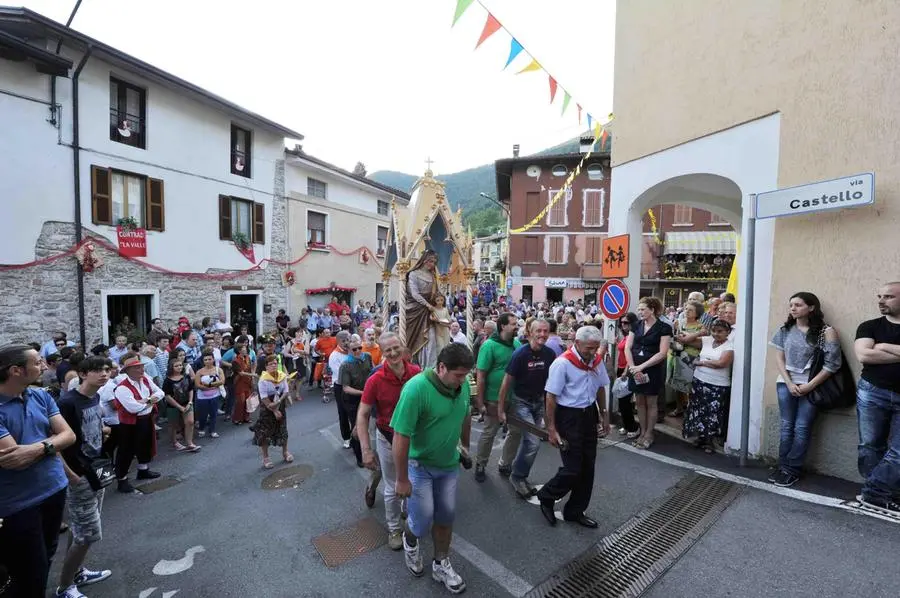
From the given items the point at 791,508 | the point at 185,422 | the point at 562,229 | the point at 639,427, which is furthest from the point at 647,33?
the point at 562,229

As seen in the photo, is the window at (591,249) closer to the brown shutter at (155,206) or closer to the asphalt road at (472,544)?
the brown shutter at (155,206)

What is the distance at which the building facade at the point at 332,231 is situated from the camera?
16656 mm

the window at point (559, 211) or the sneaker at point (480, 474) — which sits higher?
the window at point (559, 211)

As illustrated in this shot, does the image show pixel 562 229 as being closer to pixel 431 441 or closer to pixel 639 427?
pixel 639 427

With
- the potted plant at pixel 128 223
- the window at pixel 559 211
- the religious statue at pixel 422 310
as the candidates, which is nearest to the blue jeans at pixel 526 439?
the religious statue at pixel 422 310

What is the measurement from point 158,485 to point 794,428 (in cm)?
711

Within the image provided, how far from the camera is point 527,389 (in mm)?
4332

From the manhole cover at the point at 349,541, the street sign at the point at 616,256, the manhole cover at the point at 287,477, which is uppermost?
the street sign at the point at 616,256

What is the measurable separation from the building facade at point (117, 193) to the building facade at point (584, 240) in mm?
17623

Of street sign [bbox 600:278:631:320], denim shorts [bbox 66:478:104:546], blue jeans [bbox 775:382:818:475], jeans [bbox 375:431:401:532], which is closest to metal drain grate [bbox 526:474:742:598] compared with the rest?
blue jeans [bbox 775:382:818:475]

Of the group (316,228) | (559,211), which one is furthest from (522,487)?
(559,211)

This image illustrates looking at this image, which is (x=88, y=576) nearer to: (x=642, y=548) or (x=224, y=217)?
(x=642, y=548)

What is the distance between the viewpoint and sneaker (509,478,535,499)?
4.18 meters

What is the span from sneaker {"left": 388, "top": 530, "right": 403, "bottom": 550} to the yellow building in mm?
4263
